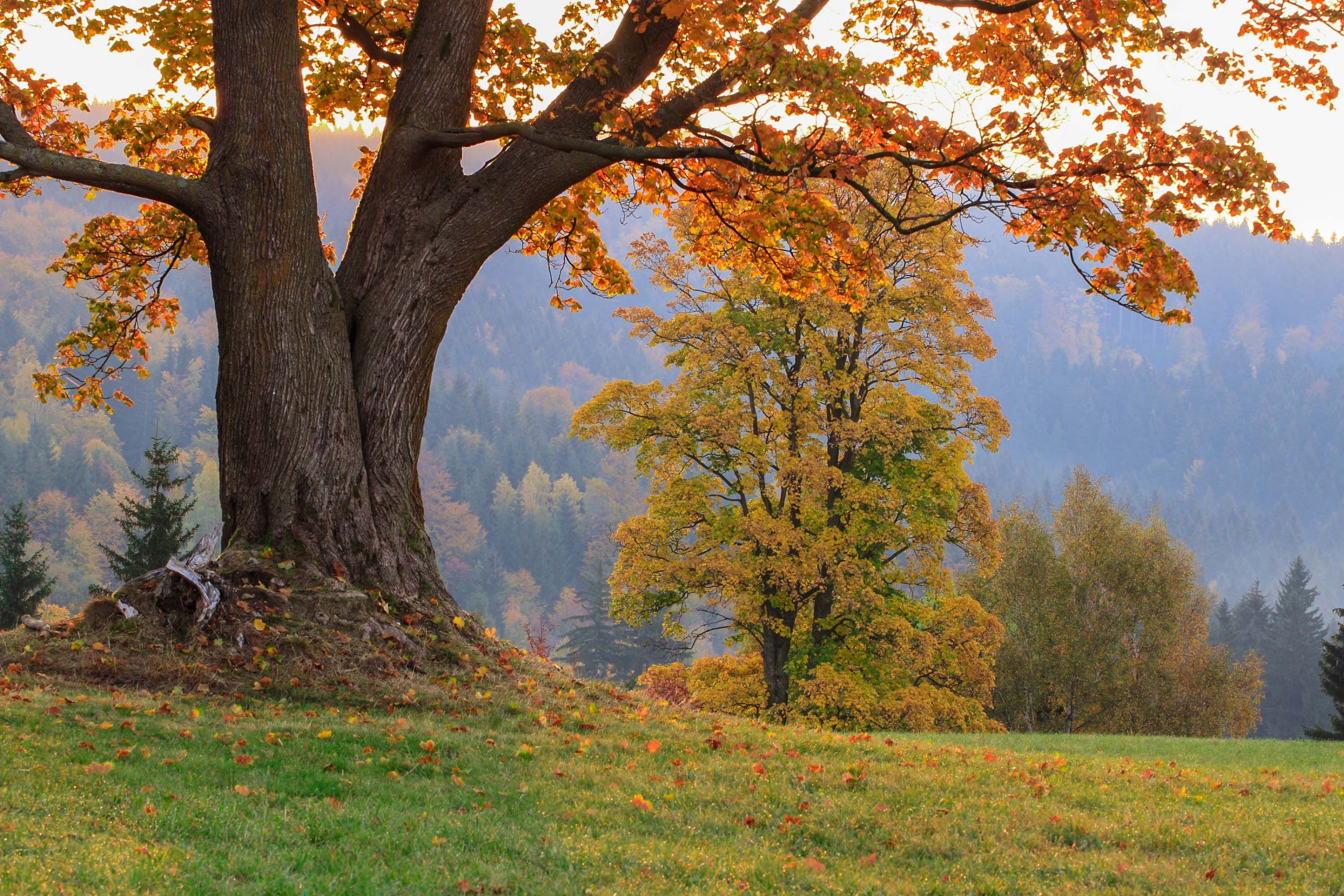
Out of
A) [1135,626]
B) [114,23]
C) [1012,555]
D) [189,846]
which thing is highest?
[114,23]

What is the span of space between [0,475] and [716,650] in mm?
83126

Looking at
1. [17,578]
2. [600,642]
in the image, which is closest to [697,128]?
[17,578]

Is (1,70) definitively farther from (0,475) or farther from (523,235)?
(0,475)

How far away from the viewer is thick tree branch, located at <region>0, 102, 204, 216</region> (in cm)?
866

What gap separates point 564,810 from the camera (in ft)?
18.2

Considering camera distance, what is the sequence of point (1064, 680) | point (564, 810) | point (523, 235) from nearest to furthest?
point (564, 810)
point (523, 235)
point (1064, 680)

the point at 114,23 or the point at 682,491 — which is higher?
the point at 114,23

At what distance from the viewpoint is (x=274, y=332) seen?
9.24m

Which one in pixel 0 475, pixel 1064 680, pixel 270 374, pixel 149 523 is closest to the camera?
pixel 270 374

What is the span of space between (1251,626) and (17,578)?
89.6 metres

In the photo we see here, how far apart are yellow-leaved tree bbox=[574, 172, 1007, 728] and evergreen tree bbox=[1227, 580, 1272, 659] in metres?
72.4

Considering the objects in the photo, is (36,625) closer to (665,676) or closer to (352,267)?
(352,267)

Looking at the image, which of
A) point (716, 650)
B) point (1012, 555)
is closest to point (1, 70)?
point (1012, 555)

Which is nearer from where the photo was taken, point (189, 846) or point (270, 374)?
point (189, 846)
